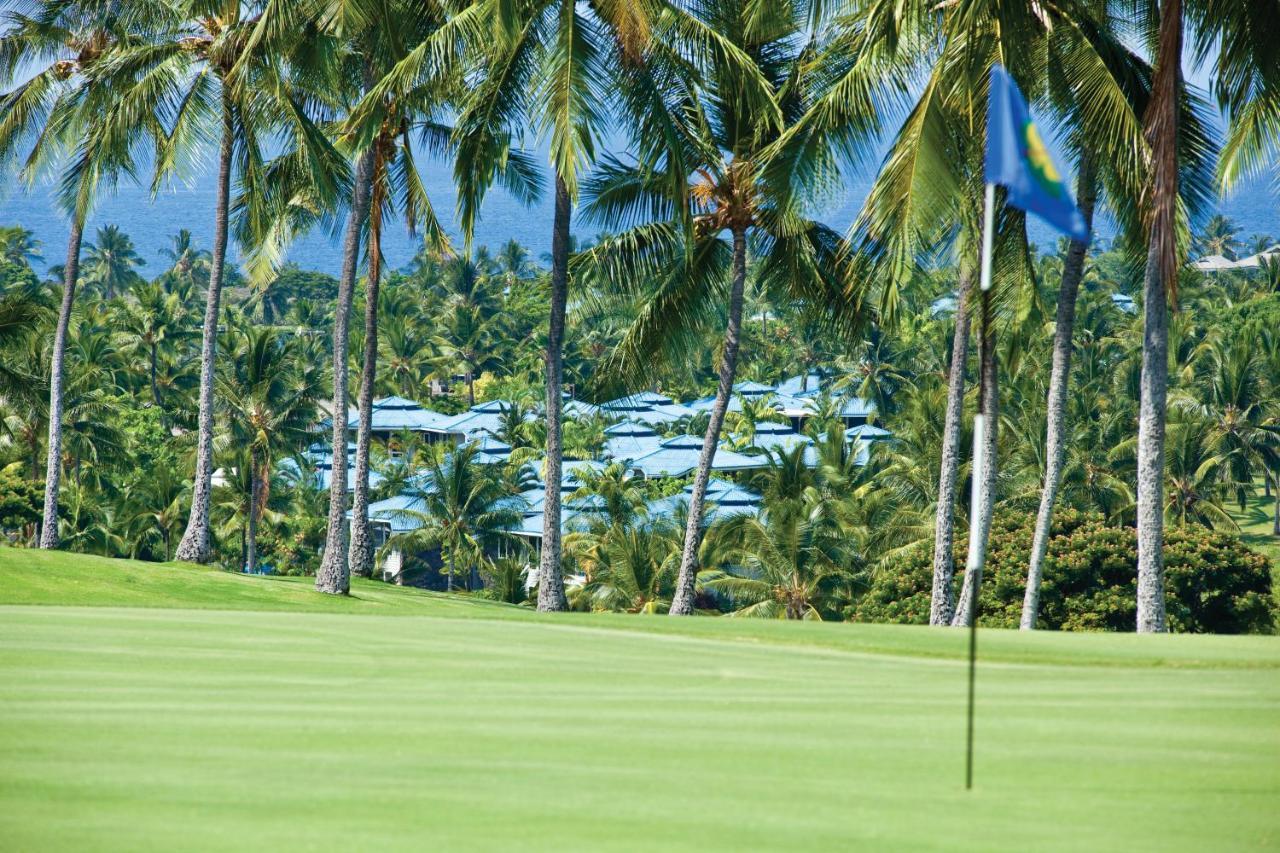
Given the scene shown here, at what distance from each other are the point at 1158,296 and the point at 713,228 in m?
10.5

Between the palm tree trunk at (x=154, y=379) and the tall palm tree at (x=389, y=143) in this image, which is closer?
the tall palm tree at (x=389, y=143)

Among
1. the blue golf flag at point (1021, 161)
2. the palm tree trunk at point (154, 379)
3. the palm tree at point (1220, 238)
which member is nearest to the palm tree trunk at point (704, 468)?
the blue golf flag at point (1021, 161)

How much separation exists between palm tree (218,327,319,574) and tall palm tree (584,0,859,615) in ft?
91.3

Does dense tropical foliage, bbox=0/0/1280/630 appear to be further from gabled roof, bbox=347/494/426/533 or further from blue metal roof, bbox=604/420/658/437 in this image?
blue metal roof, bbox=604/420/658/437

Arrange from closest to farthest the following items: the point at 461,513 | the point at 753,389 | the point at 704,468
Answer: the point at 704,468
the point at 461,513
the point at 753,389

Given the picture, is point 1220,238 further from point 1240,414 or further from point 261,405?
point 261,405

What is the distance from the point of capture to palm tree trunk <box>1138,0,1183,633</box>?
2017 centimetres

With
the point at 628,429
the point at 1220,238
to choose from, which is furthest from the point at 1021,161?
the point at 1220,238

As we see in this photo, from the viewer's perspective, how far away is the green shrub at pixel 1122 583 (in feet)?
97.0

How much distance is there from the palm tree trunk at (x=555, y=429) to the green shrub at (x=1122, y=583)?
9.52 metres

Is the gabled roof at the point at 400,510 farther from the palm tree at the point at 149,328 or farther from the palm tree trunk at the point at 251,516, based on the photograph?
the palm tree at the point at 149,328

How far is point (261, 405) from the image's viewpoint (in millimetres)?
56531

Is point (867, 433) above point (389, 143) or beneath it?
beneath

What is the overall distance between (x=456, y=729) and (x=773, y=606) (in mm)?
33390
